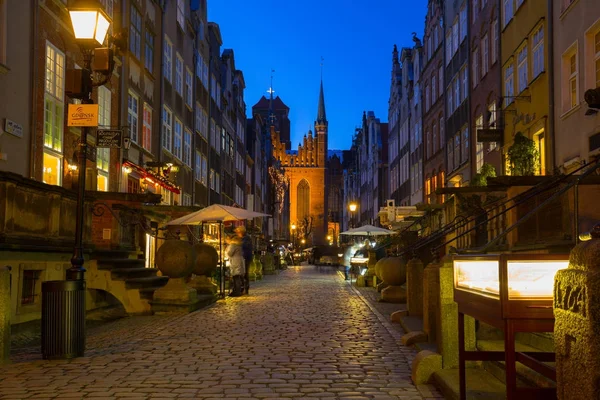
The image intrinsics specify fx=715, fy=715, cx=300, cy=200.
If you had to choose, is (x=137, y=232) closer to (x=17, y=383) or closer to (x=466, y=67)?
(x=17, y=383)

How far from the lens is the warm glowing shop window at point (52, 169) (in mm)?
16844

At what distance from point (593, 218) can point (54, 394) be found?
6.84m

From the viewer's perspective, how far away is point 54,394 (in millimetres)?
6176

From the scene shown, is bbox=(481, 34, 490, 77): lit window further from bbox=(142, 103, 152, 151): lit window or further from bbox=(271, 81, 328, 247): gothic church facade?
bbox=(271, 81, 328, 247): gothic church facade

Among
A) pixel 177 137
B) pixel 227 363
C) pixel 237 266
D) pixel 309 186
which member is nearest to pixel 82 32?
pixel 227 363

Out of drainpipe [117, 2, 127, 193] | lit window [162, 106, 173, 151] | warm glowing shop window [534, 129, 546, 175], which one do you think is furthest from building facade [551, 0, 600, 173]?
lit window [162, 106, 173, 151]

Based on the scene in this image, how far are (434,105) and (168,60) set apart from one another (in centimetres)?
1543

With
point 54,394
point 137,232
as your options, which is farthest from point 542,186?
point 137,232

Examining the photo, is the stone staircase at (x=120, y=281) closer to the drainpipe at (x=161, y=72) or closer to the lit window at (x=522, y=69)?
the lit window at (x=522, y=69)

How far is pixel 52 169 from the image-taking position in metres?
17.2

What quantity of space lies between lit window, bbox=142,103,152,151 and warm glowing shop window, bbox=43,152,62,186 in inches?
337

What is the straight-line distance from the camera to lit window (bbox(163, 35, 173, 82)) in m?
29.5

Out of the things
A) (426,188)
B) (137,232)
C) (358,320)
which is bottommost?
(358,320)

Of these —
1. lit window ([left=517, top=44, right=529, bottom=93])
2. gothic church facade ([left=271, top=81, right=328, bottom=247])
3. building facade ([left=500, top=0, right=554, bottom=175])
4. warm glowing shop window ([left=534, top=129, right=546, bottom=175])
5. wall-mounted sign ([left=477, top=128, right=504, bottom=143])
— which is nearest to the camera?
building facade ([left=500, top=0, right=554, bottom=175])
